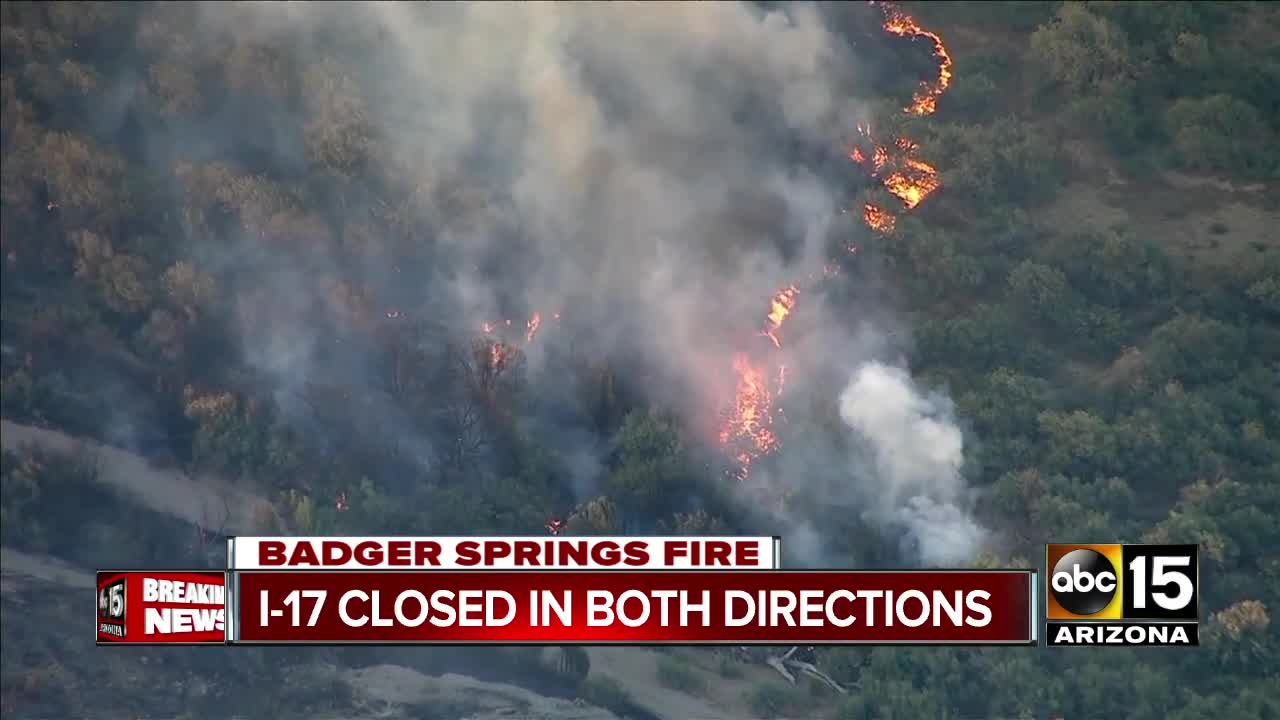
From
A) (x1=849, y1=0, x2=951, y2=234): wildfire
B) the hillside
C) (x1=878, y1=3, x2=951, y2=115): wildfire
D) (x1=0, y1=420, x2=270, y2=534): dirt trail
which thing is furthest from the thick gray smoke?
(x1=0, y1=420, x2=270, y2=534): dirt trail

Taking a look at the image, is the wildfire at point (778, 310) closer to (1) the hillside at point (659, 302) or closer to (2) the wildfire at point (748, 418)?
(1) the hillside at point (659, 302)

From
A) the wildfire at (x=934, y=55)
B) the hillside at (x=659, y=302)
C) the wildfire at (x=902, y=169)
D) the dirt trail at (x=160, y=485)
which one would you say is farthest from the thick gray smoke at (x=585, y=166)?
the dirt trail at (x=160, y=485)

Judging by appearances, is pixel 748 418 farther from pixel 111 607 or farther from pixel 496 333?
pixel 111 607

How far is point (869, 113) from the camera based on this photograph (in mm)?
67625

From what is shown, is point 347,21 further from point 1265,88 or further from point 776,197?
point 1265,88

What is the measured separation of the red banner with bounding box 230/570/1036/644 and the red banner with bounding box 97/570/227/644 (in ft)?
3.55

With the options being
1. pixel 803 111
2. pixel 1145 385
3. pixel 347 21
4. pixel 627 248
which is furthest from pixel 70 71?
pixel 1145 385

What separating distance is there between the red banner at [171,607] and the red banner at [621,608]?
1.08m

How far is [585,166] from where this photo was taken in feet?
219

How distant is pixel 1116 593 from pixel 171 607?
21.2m

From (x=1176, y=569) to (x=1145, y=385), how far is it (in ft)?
46.0

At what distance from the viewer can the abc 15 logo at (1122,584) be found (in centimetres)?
4769

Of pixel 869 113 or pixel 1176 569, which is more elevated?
pixel 869 113

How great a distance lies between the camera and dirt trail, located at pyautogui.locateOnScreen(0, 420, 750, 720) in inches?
2299
